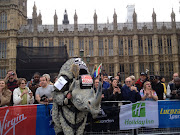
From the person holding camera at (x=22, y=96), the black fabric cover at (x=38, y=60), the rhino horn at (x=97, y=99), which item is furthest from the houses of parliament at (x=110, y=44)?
the rhino horn at (x=97, y=99)

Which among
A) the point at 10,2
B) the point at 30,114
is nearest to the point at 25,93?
the point at 30,114

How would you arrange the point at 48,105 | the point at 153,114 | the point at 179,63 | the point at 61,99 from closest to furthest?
the point at 61,99, the point at 48,105, the point at 153,114, the point at 179,63

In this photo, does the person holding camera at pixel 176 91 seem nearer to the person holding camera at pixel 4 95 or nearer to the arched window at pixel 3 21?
the person holding camera at pixel 4 95

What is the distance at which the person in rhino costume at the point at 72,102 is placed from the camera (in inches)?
107

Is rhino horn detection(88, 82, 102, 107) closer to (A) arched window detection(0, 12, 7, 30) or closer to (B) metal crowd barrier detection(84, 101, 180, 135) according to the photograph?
(B) metal crowd barrier detection(84, 101, 180, 135)

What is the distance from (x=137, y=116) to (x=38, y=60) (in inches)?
389

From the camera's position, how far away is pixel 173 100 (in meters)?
4.96

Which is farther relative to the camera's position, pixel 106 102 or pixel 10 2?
pixel 10 2

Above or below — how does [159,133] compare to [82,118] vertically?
below

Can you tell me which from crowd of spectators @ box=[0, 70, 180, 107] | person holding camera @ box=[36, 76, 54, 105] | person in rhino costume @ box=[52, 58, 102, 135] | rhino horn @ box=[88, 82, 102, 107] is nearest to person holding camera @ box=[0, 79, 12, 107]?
crowd of spectators @ box=[0, 70, 180, 107]

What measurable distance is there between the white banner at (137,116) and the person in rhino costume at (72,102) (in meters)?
2.03

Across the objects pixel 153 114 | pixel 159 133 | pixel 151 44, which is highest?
pixel 151 44

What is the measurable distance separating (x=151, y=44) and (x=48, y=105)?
75.5 ft

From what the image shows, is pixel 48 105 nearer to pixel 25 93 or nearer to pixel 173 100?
pixel 25 93
